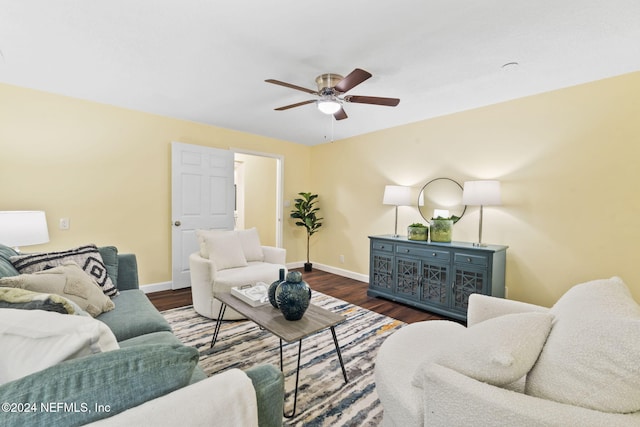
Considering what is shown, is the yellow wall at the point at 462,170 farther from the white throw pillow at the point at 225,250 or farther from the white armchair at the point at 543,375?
the white armchair at the point at 543,375

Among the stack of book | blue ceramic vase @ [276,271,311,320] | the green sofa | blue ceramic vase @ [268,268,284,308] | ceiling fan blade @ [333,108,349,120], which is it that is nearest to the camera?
the green sofa

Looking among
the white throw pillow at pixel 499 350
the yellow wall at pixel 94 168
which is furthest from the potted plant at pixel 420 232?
the yellow wall at pixel 94 168

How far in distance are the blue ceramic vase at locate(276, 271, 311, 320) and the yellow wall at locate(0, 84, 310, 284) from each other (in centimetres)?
278

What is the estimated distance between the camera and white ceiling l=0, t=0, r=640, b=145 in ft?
5.41

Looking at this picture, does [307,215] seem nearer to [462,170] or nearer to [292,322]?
[462,170]

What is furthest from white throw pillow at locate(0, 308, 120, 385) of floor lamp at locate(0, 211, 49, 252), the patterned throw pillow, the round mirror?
the round mirror

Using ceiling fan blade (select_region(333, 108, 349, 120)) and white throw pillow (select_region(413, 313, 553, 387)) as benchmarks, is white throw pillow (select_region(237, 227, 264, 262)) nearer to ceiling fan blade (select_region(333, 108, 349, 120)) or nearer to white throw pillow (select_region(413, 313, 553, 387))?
ceiling fan blade (select_region(333, 108, 349, 120))

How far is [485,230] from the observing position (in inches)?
125

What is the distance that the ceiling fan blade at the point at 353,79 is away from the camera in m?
1.90

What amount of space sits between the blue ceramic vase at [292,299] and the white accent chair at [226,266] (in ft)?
3.56

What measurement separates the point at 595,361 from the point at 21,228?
3.60m

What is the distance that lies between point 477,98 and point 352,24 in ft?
6.15

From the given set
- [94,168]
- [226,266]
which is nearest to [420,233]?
[226,266]

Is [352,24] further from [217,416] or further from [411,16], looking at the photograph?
[217,416]
